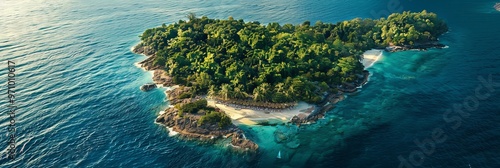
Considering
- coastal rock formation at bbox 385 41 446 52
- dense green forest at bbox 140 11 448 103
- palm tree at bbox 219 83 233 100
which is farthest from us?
coastal rock formation at bbox 385 41 446 52

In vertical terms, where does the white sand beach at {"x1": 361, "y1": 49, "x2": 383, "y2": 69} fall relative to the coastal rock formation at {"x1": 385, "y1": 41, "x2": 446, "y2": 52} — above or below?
below

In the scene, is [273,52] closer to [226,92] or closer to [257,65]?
[257,65]

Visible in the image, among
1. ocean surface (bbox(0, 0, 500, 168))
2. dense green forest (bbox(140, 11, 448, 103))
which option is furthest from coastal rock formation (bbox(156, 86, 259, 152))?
dense green forest (bbox(140, 11, 448, 103))

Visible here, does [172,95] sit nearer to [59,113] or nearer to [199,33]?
[59,113]

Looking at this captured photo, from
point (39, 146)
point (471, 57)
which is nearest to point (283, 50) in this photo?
point (471, 57)

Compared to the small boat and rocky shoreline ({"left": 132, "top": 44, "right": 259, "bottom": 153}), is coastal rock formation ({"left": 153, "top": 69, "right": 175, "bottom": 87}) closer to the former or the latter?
the small boat

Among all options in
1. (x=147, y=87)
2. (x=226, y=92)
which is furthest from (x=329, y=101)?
(x=147, y=87)
